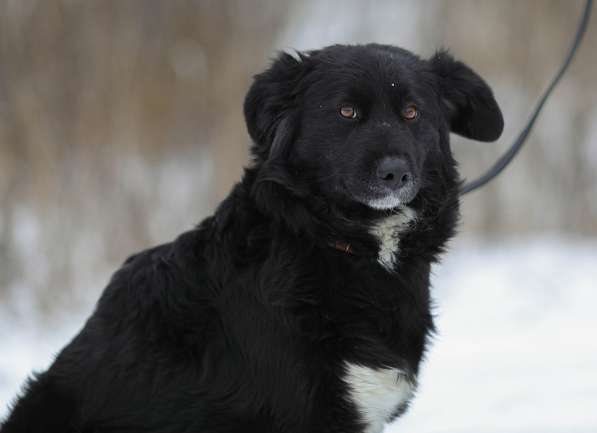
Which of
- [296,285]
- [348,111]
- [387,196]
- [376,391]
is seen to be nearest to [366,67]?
[348,111]

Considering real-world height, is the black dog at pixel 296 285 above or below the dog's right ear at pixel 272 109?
below

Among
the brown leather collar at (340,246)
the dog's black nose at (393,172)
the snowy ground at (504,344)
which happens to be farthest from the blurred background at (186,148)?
the dog's black nose at (393,172)

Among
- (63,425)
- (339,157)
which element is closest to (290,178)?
(339,157)

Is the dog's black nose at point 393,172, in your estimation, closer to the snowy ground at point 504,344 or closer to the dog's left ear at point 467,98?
the dog's left ear at point 467,98

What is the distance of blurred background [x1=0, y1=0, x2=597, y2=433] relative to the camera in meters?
6.79

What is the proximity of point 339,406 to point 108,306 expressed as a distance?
3.27 ft

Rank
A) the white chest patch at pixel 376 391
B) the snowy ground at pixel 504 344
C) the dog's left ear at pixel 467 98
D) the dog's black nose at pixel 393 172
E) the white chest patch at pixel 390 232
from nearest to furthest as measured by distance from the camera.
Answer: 1. the white chest patch at pixel 376 391
2. the dog's black nose at pixel 393 172
3. the white chest patch at pixel 390 232
4. the dog's left ear at pixel 467 98
5. the snowy ground at pixel 504 344

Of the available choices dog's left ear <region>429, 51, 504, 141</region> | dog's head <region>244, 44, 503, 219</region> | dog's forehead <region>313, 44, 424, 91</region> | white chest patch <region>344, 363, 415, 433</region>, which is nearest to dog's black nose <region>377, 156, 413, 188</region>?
dog's head <region>244, 44, 503, 219</region>

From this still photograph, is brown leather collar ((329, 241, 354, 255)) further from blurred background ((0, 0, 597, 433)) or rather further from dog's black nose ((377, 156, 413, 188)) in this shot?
blurred background ((0, 0, 597, 433))

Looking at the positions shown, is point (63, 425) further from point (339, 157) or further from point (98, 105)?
point (98, 105)

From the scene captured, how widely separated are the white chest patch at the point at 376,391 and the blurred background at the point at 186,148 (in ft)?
8.98

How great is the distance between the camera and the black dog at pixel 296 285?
2775mm

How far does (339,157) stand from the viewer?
301 centimetres

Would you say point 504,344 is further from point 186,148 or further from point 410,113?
point 410,113
